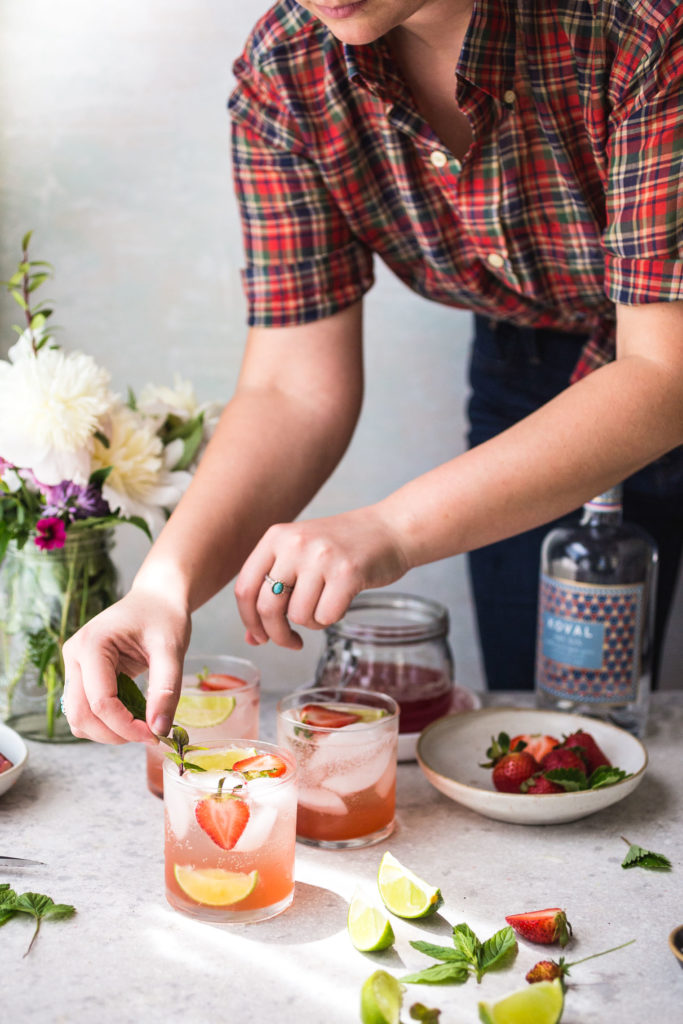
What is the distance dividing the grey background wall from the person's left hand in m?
1.16

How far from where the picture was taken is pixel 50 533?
1.19m

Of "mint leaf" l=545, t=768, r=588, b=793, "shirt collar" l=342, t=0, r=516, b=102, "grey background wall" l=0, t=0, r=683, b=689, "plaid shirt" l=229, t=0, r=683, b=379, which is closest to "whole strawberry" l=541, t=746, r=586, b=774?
"mint leaf" l=545, t=768, r=588, b=793

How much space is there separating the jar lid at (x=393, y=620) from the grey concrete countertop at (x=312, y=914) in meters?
0.16

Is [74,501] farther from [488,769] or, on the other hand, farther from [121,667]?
[488,769]

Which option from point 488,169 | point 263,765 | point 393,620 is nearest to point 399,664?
point 393,620

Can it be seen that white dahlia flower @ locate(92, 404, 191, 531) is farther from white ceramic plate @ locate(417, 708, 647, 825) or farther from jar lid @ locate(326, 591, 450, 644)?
white ceramic plate @ locate(417, 708, 647, 825)

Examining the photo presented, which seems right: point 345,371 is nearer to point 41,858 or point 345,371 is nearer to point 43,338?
point 43,338

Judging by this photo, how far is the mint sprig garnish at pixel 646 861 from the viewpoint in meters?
1.02

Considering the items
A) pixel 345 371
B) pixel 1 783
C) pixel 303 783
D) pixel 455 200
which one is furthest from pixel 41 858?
pixel 455 200

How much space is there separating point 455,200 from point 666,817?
742 millimetres

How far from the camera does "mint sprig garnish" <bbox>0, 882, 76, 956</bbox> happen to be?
900mm

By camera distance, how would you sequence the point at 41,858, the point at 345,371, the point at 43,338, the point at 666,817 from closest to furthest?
the point at 41,858 < the point at 666,817 < the point at 43,338 < the point at 345,371

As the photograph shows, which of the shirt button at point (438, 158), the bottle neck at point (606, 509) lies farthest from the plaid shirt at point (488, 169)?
the bottle neck at point (606, 509)

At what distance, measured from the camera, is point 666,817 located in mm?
1122
